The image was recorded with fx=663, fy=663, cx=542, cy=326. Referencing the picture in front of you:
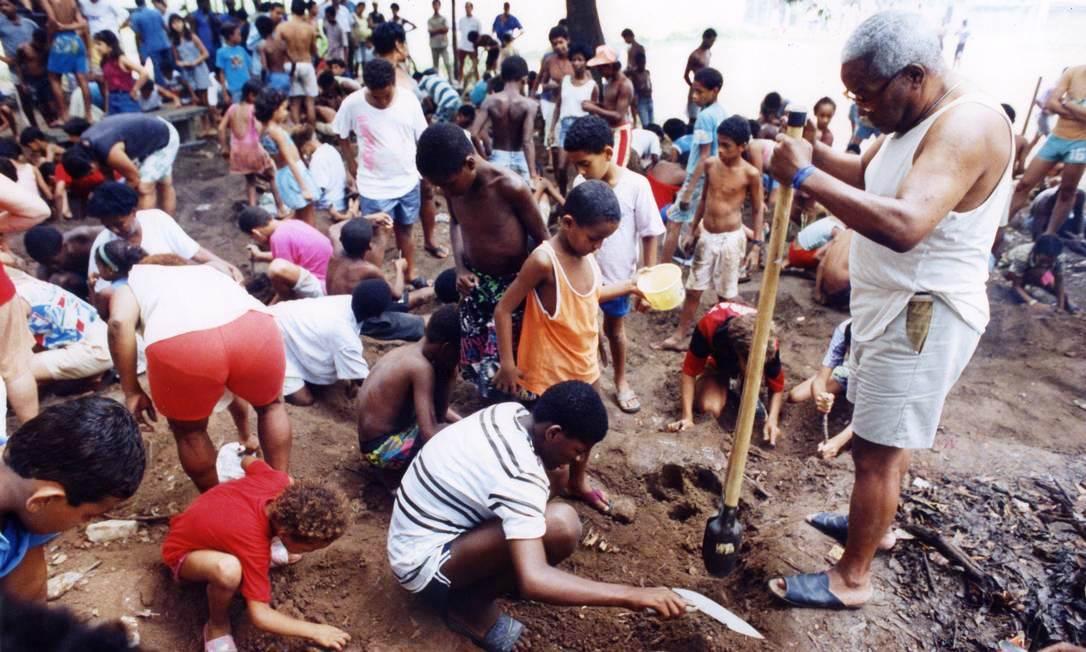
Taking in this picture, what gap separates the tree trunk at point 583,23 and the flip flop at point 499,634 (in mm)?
10222

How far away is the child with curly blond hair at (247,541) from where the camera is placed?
2275mm

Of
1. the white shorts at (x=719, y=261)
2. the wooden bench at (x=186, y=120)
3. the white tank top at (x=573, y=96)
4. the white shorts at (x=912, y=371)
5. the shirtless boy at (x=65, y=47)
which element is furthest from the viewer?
the wooden bench at (x=186, y=120)

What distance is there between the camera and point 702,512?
11.3 ft

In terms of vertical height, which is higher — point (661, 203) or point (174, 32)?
point (174, 32)

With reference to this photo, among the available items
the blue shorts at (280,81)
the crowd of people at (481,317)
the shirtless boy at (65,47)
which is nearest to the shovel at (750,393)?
the crowd of people at (481,317)

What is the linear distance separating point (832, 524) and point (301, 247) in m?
3.99

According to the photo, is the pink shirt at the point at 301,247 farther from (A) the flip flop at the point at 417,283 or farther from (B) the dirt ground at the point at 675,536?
(A) the flip flop at the point at 417,283

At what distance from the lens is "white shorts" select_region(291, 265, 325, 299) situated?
475cm

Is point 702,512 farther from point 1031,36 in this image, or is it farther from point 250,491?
point 1031,36

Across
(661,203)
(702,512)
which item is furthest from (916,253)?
(661,203)

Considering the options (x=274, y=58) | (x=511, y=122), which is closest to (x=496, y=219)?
(x=511, y=122)

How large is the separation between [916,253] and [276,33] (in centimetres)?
938

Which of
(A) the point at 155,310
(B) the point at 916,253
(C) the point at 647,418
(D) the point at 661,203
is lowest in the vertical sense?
(C) the point at 647,418

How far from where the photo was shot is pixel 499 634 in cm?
253
